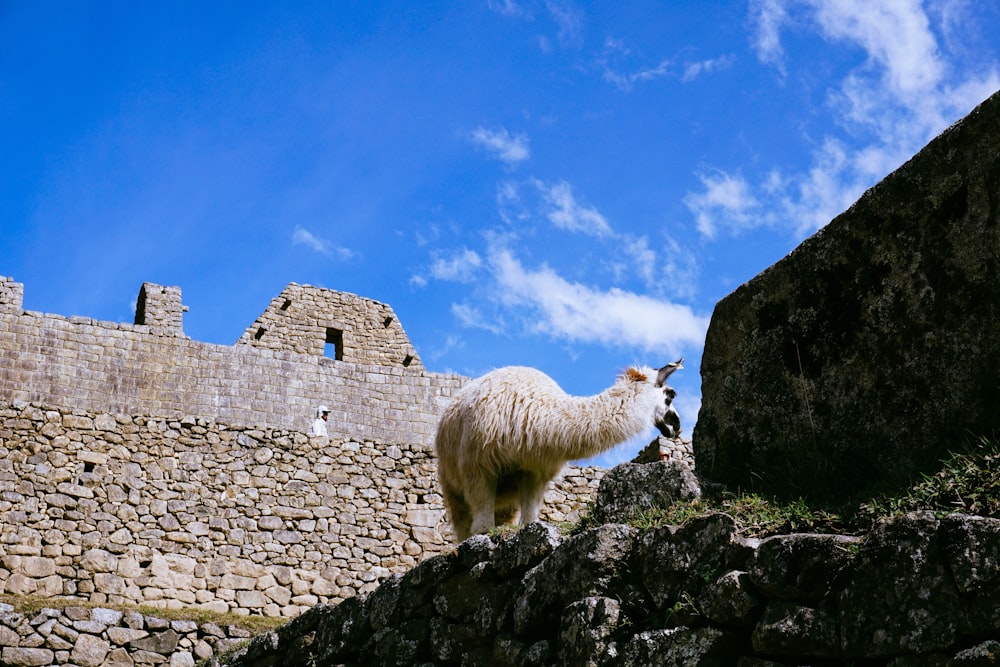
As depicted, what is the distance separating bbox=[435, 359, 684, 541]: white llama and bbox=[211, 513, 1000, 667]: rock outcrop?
1.67 meters

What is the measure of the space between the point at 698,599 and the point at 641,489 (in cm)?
93

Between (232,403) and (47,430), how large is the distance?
17.8ft

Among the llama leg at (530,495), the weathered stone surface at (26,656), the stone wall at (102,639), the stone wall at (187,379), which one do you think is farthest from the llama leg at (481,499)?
the stone wall at (187,379)

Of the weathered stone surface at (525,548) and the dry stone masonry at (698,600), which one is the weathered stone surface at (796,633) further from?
the weathered stone surface at (525,548)

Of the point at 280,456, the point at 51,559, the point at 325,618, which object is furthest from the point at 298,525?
the point at 325,618

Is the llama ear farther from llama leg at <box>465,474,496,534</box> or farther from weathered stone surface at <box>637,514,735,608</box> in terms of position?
weathered stone surface at <box>637,514,735,608</box>

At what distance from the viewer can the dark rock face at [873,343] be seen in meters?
4.18

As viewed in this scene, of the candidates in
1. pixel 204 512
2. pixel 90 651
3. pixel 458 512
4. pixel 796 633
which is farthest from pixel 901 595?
pixel 204 512

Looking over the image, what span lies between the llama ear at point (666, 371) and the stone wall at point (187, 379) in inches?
334

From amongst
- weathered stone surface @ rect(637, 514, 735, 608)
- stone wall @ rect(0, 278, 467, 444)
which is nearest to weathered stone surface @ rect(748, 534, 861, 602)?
weathered stone surface @ rect(637, 514, 735, 608)

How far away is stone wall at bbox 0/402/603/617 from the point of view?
10938mm

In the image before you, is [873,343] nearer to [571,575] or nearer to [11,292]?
[571,575]

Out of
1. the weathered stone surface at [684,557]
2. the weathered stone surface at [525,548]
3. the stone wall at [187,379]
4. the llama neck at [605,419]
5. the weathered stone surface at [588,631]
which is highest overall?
the stone wall at [187,379]

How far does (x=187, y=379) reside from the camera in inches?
658
